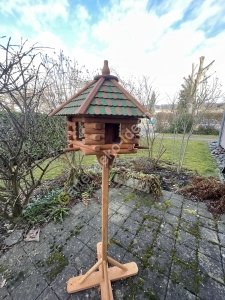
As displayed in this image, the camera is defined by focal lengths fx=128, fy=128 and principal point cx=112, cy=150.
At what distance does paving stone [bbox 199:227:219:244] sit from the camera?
6.52 feet

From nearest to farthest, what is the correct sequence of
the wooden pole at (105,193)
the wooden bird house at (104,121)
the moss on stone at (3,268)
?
the wooden bird house at (104,121), the wooden pole at (105,193), the moss on stone at (3,268)

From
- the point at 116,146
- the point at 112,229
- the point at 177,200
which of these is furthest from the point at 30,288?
the point at 177,200

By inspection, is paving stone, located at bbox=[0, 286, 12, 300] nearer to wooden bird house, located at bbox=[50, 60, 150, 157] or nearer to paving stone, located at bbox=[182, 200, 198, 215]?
wooden bird house, located at bbox=[50, 60, 150, 157]

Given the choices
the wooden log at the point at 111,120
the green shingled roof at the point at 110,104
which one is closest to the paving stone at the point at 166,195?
the wooden log at the point at 111,120

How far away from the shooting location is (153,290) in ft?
4.53

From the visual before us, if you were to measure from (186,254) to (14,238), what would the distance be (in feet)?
8.39

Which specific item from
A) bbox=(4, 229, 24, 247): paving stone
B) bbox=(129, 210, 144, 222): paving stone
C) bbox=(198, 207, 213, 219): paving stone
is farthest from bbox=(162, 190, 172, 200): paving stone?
bbox=(4, 229, 24, 247): paving stone

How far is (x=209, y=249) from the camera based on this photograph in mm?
1831

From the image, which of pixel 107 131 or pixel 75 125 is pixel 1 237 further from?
pixel 107 131

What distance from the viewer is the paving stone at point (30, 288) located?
1341mm

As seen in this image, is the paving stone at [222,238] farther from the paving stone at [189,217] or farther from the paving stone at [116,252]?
the paving stone at [116,252]

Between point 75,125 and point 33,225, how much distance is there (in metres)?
2.05

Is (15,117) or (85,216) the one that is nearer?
(15,117)

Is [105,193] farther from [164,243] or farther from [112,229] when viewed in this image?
[164,243]
